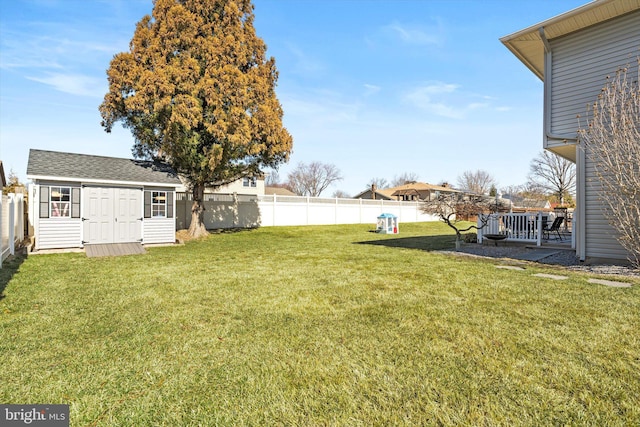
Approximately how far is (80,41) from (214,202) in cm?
988

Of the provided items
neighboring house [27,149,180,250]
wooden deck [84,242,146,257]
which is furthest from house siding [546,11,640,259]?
neighboring house [27,149,180,250]

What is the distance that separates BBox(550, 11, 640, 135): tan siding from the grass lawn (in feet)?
15.6

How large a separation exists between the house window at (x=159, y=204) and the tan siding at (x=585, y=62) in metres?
13.2

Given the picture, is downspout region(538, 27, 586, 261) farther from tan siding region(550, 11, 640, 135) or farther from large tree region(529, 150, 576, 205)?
large tree region(529, 150, 576, 205)

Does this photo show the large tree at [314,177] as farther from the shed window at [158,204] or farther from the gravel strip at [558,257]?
the gravel strip at [558,257]

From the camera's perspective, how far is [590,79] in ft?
26.3

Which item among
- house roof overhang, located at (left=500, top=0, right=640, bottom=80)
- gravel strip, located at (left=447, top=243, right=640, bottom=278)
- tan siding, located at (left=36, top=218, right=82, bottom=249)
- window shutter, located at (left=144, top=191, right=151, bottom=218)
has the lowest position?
gravel strip, located at (left=447, top=243, right=640, bottom=278)

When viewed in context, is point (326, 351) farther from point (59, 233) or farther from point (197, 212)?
point (197, 212)

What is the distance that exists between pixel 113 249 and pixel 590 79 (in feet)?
47.6

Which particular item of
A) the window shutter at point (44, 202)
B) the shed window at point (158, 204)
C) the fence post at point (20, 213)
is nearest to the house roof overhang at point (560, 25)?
the shed window at point (158, 204)

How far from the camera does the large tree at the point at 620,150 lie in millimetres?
6738

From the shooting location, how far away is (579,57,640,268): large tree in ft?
22.1

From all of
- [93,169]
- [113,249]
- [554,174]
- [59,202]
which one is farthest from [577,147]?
[554,174]

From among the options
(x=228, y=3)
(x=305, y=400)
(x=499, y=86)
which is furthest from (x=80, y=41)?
(x=499, y=86)
